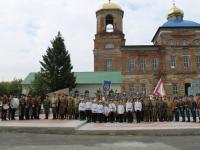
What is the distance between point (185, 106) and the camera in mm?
20562

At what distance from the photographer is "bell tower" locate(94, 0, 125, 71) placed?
181ft

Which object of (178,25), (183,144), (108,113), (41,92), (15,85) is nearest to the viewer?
(183,144)

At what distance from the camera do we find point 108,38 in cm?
5738

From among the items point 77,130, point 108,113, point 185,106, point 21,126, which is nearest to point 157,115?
point 185,106

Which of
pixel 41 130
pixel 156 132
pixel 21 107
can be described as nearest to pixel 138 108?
pixel 156 132

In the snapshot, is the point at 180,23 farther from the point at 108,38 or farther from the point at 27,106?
the point at 27,106

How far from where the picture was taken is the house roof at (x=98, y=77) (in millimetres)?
53406

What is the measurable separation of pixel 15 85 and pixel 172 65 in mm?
53124

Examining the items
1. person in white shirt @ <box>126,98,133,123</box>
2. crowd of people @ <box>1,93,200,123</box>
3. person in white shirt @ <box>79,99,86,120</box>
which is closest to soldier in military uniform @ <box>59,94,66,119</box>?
crowd of people @ <box>1,93,200,123</box>

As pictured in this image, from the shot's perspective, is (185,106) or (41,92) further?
(41,92)

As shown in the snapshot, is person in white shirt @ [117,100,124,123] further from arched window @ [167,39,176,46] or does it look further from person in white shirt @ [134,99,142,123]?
arched window @ [167,39,176,46]

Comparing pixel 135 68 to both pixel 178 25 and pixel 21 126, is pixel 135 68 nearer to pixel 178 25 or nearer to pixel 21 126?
pixel 178 25

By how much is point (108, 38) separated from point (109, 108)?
38129 millimetres

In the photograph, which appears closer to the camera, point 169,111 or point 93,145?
point 93,145
